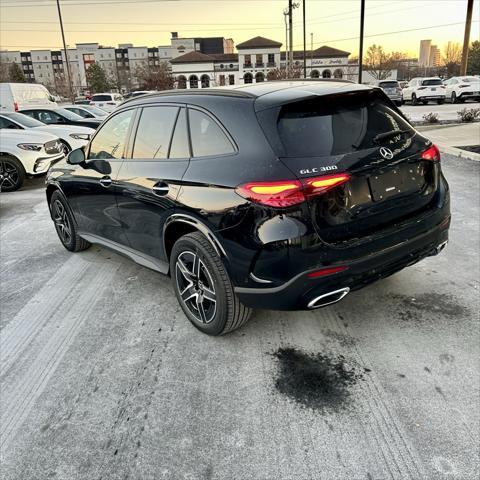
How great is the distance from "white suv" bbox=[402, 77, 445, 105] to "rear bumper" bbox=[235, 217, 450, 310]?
27146 mm

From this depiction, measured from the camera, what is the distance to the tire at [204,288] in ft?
9.80

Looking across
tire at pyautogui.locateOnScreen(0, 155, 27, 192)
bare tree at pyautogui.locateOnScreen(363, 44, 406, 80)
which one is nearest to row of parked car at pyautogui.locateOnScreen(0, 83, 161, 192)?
tire at pyautogui.locateOnScreen(0, 155, 27, 192)

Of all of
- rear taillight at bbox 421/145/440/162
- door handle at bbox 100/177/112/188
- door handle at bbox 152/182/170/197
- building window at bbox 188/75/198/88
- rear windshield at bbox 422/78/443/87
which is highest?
building window at bbox 188/75/198/88

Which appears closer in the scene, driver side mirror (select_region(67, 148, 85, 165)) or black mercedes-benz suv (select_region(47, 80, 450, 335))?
black mercedes-benz suv (select_region(47, 80, 450, 335))

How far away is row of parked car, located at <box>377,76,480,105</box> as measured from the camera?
25.7 metres

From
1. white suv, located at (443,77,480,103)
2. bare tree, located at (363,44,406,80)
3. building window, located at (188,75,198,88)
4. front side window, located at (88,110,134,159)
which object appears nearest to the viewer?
front side window, located at (88,110,134,159)

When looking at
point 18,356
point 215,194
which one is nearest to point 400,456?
point 215,194

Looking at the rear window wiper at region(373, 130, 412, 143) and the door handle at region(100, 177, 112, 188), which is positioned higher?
the rear window wiper at region(373, 130, 412, 143)

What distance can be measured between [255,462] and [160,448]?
510mm

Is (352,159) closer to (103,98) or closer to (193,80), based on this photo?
(103,98)

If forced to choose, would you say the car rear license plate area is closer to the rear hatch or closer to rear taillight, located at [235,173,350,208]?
the rear hatch

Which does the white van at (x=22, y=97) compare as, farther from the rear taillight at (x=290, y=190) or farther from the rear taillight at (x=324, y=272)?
the rear taillight at (x=324, y=272)

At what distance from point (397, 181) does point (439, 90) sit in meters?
27.3

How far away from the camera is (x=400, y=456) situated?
2.19 m
